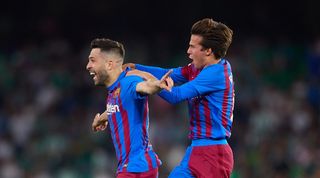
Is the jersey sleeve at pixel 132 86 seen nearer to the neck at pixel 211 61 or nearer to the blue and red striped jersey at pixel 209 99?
the blue and red striped jersey at pixel 209 99

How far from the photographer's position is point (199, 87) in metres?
6.28

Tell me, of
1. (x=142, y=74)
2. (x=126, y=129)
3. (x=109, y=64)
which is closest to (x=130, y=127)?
(x=126, y=129)

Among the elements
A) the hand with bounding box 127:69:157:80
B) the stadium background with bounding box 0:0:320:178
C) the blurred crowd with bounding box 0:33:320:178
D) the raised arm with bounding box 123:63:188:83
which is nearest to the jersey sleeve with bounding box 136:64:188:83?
the raised arm with bounding box 123:63:188:83

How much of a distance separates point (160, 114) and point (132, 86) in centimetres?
719

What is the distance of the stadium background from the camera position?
42.2 ft

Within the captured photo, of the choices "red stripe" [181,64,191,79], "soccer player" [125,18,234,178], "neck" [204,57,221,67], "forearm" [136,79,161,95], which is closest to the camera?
"forearm" [136,79,161,95]

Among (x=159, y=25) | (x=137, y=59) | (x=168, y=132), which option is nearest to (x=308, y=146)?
(x=168, y=132)

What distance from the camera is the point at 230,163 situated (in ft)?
21.3

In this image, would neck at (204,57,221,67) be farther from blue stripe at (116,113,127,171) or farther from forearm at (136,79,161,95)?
blue stripe at (116,113,127,171)

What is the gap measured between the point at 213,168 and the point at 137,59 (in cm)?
873

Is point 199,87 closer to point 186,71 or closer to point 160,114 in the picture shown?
point 186,71

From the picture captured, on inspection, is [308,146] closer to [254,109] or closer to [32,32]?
[254,109]

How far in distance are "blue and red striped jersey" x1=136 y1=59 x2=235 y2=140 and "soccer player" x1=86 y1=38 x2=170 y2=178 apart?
9.5 inches

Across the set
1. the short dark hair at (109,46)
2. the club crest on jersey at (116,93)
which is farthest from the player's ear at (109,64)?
the club crest on jersey at (116,93)
